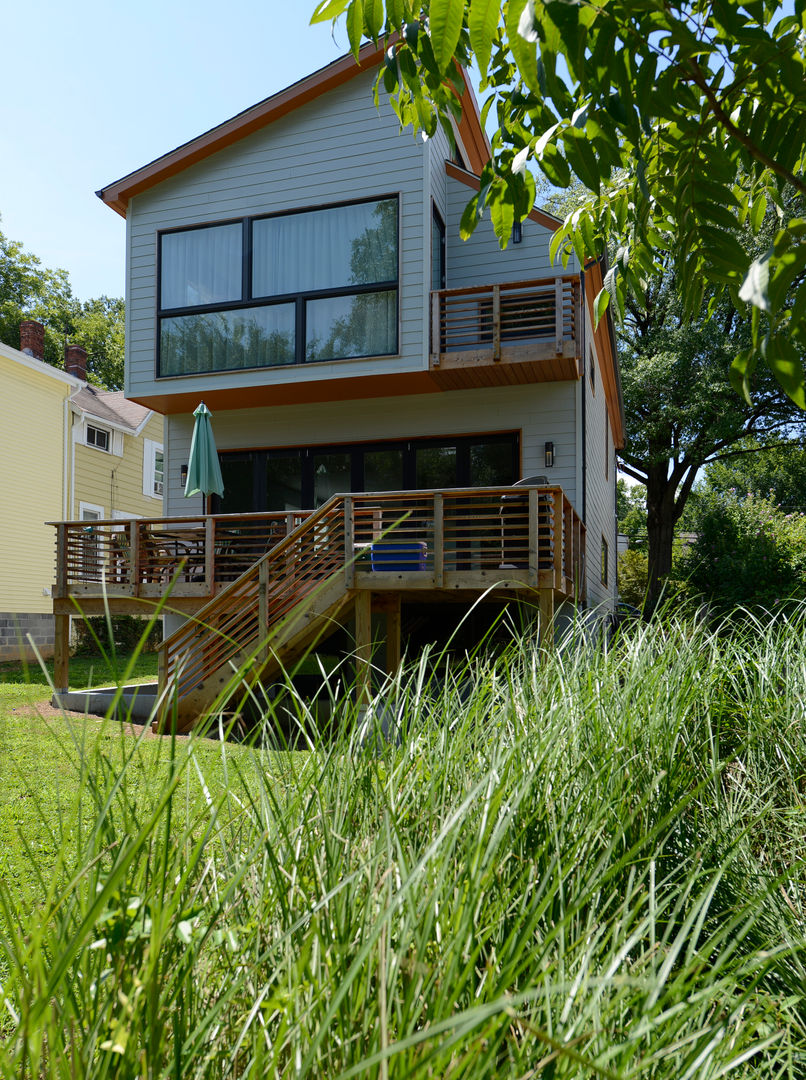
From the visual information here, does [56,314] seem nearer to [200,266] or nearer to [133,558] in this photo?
[200,266]

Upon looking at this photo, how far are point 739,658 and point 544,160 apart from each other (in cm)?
223

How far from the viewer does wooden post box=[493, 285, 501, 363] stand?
31.6 ft

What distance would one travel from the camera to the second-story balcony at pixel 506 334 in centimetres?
959

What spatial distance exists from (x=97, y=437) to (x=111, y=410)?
3.66 ft

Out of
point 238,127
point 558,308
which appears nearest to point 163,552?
point 238,127

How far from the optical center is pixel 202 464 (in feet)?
32.7

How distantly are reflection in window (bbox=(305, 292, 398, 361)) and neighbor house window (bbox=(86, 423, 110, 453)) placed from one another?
12.2 meters

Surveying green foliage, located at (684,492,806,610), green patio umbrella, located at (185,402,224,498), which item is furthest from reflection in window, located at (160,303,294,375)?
green foliage, located at (684,492,806,610)

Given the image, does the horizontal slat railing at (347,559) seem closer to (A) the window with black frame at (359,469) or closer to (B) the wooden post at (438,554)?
(B) the wooden post at (438,554)

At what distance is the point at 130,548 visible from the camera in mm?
10133

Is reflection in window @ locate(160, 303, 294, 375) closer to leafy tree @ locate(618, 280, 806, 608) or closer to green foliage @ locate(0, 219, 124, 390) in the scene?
leafy tree @ locate(618, 280, 806, 608)

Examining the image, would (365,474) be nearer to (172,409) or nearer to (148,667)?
(172,409)

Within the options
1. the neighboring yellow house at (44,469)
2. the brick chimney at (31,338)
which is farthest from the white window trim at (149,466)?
the brick chimney at (31,338)

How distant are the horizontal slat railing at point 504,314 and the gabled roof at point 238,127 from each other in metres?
2.08
